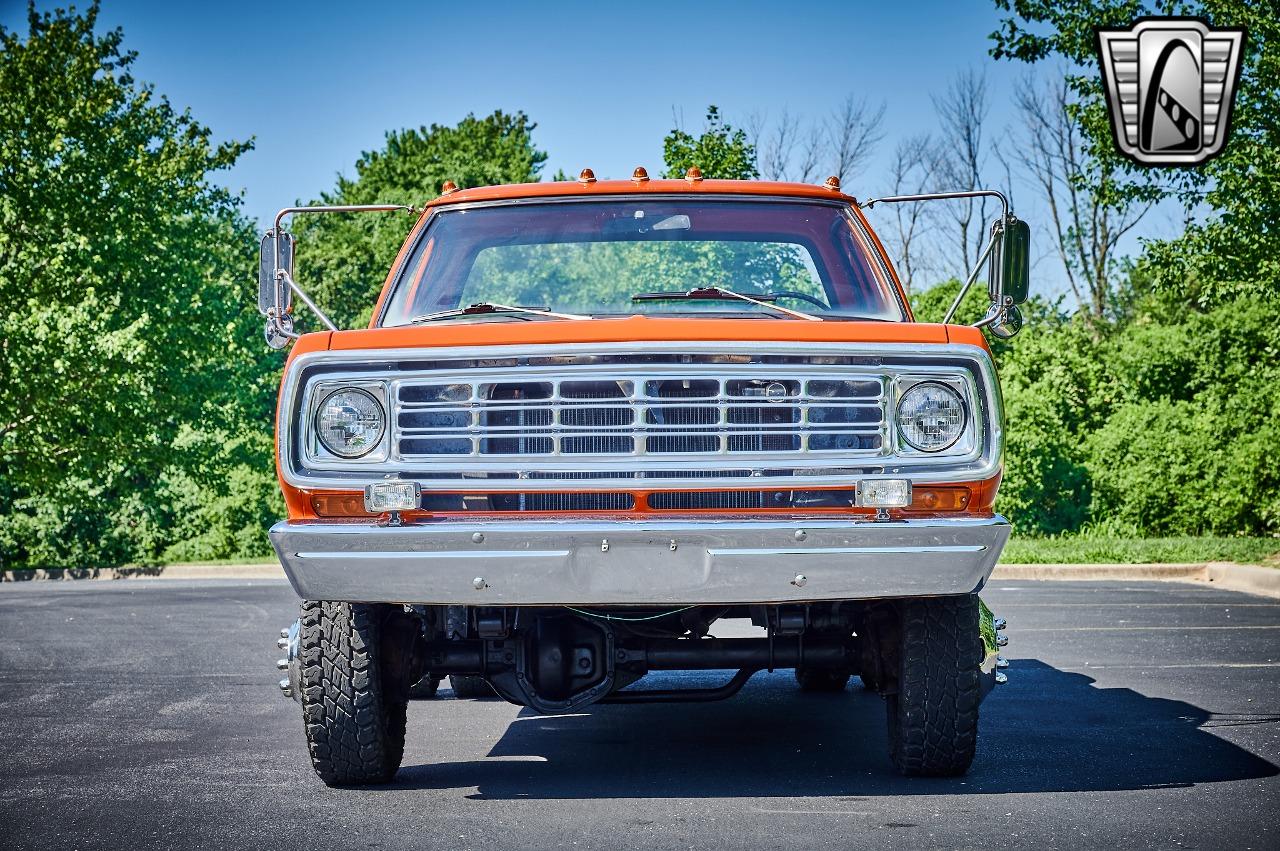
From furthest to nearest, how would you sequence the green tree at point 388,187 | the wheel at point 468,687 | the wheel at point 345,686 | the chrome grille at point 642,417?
the green tree at point 388,187 < the wheel at point 468,687 < the wheel at point 345,686 < the chrome grille at point 642,417

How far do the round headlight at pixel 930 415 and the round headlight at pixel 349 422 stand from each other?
5.78ft

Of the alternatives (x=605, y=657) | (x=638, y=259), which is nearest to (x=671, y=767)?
(x=605, y=657)

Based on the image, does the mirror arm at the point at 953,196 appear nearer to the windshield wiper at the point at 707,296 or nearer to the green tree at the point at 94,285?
the windshield wiper at the point at 707,296

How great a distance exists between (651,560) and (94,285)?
2303cm

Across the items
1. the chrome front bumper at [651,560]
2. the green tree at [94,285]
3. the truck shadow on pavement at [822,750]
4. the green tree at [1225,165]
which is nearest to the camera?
the chrome front bumper at [651,560]

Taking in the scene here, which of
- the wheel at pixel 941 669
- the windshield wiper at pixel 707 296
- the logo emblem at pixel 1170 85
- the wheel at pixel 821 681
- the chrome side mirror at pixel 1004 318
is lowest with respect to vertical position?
the wheel at pixel 821 681

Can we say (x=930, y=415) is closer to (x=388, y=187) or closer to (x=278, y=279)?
(x=278, y=279)

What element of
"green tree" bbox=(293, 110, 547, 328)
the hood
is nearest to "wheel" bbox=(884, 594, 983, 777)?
the hood

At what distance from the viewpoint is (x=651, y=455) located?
16.8ft

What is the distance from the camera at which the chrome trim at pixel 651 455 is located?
5.10m

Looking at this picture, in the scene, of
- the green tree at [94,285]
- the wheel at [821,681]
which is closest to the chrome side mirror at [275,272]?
the wheel at [821,681]

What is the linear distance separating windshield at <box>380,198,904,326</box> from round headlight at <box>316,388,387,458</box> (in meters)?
1.03

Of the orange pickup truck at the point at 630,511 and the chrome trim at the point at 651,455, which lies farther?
the chrome trim at the point at 651,455

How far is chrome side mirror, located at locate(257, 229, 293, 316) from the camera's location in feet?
20.0
